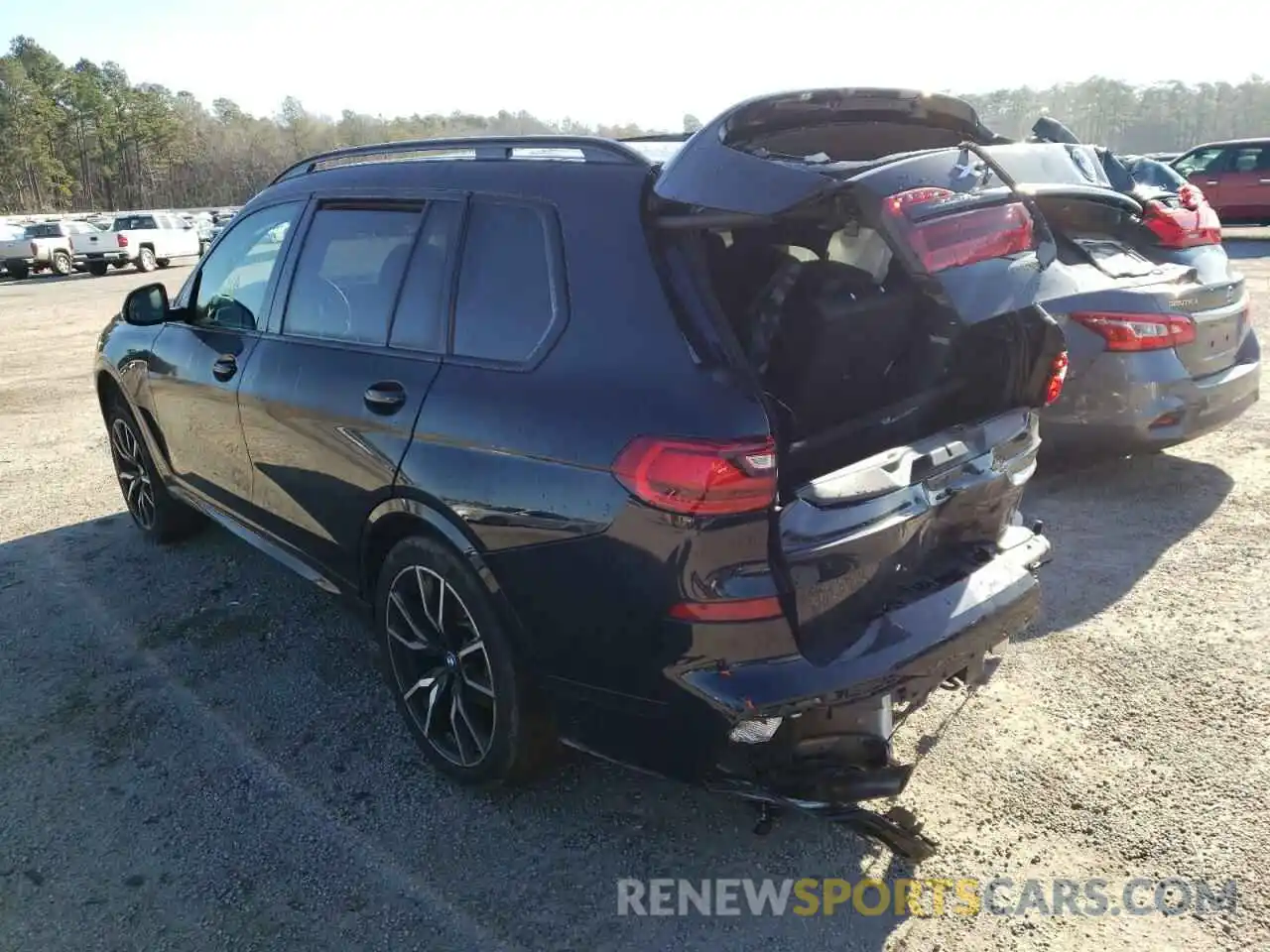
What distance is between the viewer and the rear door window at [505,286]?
262cm

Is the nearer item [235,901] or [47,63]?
[235,901]

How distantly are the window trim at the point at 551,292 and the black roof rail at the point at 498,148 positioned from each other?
0.61 feet

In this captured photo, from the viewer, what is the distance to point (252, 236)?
4.02 m

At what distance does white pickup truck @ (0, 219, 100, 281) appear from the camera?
2653 centimetres

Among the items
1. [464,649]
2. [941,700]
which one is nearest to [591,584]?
[464,649]

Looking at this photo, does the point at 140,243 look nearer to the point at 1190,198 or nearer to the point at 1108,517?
the point at 1190,198

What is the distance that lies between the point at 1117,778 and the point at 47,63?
88.1m

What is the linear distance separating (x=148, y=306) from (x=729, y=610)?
3596 millimetres

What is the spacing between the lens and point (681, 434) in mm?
2211

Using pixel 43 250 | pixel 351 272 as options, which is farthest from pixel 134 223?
pixel 351 272

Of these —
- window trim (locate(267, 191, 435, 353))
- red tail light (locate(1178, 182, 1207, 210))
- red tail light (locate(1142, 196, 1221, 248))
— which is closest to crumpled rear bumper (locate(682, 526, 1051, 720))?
window trim (locate(267, 191, 435, 353))

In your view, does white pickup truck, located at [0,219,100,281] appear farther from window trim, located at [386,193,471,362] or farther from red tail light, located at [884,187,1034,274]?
red tail light, located at [884,187,1034,274]

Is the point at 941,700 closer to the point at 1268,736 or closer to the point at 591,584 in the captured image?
the point at 1268,736

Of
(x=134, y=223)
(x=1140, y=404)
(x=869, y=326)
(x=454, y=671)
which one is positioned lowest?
(x=454, y=671)
